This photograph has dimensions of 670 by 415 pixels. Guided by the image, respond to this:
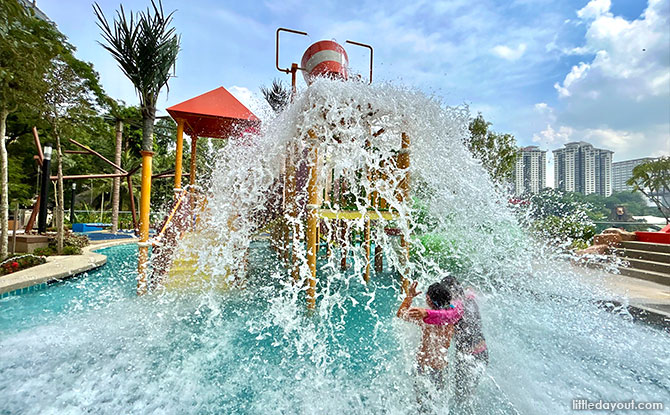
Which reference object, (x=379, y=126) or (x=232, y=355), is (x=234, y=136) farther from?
(x=232, y=355)

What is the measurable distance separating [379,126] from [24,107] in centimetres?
1062

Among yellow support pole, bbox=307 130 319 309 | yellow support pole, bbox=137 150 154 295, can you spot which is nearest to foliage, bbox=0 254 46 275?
yellow support pole, bbox=137 150 154 295

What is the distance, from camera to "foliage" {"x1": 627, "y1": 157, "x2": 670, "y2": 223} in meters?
18.5

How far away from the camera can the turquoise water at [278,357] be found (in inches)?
115

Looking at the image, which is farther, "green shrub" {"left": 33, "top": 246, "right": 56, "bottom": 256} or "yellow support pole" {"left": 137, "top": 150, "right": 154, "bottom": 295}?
"green shrub" {"left": 33, "top": 246, "right": 56, "bottom": 256}

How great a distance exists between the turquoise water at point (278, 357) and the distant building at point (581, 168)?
29.0 meters

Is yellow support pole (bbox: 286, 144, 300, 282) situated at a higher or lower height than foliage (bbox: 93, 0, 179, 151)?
lower

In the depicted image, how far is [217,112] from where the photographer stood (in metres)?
7.22

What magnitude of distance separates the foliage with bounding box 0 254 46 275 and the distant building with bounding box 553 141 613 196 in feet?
113

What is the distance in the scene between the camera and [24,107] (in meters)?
8.91

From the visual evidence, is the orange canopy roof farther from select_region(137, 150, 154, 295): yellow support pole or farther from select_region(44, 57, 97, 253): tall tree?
select_region(44, 57, 97, 253): tall tree

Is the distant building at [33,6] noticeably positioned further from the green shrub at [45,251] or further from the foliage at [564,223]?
the foliage at [564,223]

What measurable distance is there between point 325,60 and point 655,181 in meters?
23.5

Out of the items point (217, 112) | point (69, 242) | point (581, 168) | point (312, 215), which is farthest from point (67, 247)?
point (581, 168)
